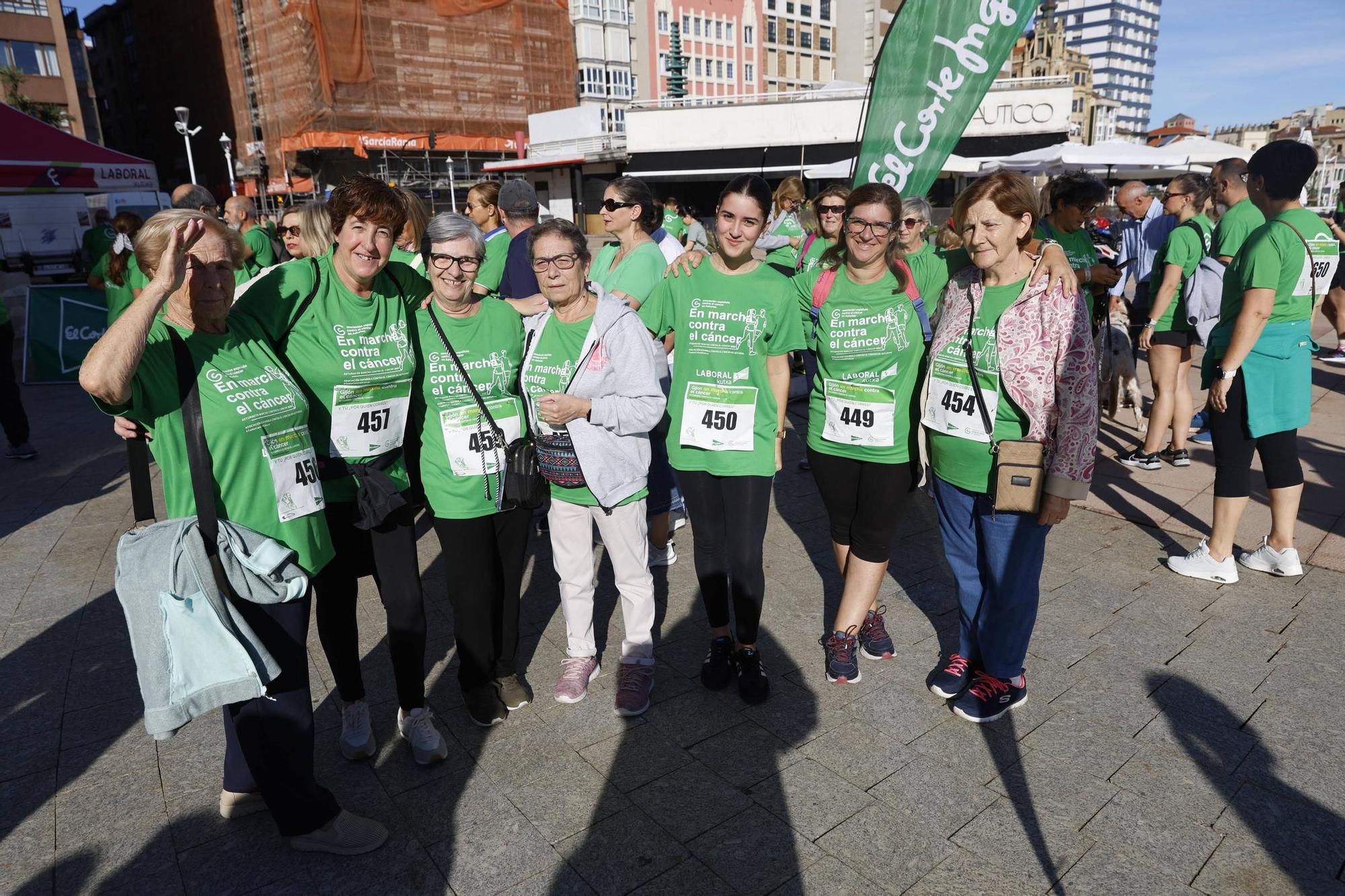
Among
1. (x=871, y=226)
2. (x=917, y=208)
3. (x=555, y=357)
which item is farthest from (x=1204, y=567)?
(x=555, y=357)

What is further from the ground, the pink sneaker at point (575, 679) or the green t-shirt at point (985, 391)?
the green t-shirt at point (985, 391)

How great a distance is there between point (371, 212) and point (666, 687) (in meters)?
2.17

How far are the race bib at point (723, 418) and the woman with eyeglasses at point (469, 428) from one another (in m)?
0.68

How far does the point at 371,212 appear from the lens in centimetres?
259

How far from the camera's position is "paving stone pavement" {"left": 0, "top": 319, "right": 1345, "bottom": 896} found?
7.84 feet

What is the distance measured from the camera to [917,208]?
4.46 m

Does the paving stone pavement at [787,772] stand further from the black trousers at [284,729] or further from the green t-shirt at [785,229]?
the green t-shirt at [785,229]

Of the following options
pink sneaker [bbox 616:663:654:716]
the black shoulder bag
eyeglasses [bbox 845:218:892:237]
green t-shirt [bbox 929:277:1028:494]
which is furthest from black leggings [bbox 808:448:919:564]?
the black shoulder bag

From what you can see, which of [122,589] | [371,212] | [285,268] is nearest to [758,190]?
[371,212]

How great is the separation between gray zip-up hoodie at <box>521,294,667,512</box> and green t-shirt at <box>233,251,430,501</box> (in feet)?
1.64

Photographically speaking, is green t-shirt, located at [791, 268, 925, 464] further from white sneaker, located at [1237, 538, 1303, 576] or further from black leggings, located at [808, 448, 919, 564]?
white sneaker, located at [1237, 538, 1303, 576]

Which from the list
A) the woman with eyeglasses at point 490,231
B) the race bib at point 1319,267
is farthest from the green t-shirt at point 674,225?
the race bib at point 1319,267

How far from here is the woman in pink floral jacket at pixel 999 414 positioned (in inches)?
106

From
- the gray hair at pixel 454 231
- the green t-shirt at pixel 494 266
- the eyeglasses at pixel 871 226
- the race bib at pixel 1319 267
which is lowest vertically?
the race bib at pixel 1319 267
